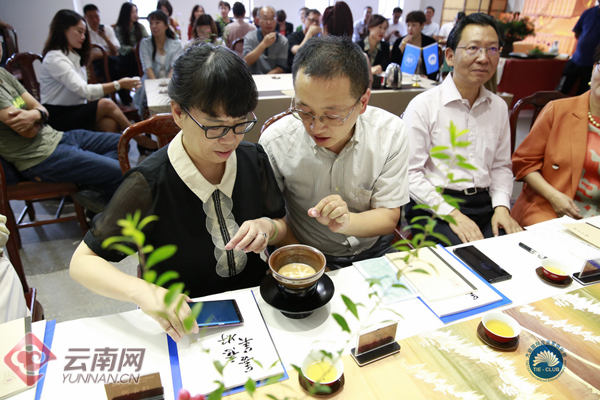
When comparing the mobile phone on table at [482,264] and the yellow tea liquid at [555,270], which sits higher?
the yellow tea liquid at [555,270]

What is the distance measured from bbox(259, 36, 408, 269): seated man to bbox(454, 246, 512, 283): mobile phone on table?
0.29 metres

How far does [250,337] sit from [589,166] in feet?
6.20

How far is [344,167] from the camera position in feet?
4.76

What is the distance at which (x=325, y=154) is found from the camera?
4.71 ft

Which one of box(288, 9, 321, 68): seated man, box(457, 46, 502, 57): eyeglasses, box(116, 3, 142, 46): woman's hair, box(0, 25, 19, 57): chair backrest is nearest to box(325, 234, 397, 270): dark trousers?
box(457, 46, 502, 57): eyeglasses

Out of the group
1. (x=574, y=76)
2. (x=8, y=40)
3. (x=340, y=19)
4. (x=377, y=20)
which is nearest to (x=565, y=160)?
(x=340, y=19)

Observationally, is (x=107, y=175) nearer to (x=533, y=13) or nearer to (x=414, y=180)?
(x=414, y=180)

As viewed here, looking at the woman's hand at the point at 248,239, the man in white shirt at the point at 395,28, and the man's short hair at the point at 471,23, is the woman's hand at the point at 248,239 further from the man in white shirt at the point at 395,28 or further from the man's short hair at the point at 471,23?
the man in white shirt at the point at 395,28

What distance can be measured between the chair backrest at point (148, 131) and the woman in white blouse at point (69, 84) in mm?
1984

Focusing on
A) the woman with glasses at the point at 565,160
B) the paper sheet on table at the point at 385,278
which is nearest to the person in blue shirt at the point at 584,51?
the woman with glasses at the point at 565,160

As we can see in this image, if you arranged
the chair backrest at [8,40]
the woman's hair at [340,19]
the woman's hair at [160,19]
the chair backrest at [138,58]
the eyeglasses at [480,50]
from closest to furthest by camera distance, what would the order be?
1. the eyeglasses at [480,50]
2. the woman's hair at [340,19]
3. the woman's hair at [160,19]
4. the chair backrest at [138,58]
5. the chair backrest at [8,40]

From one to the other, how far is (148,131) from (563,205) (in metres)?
1.94

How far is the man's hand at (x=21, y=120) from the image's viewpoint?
89.0 inches

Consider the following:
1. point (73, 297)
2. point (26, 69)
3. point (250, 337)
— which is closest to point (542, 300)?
point (250, 337)
